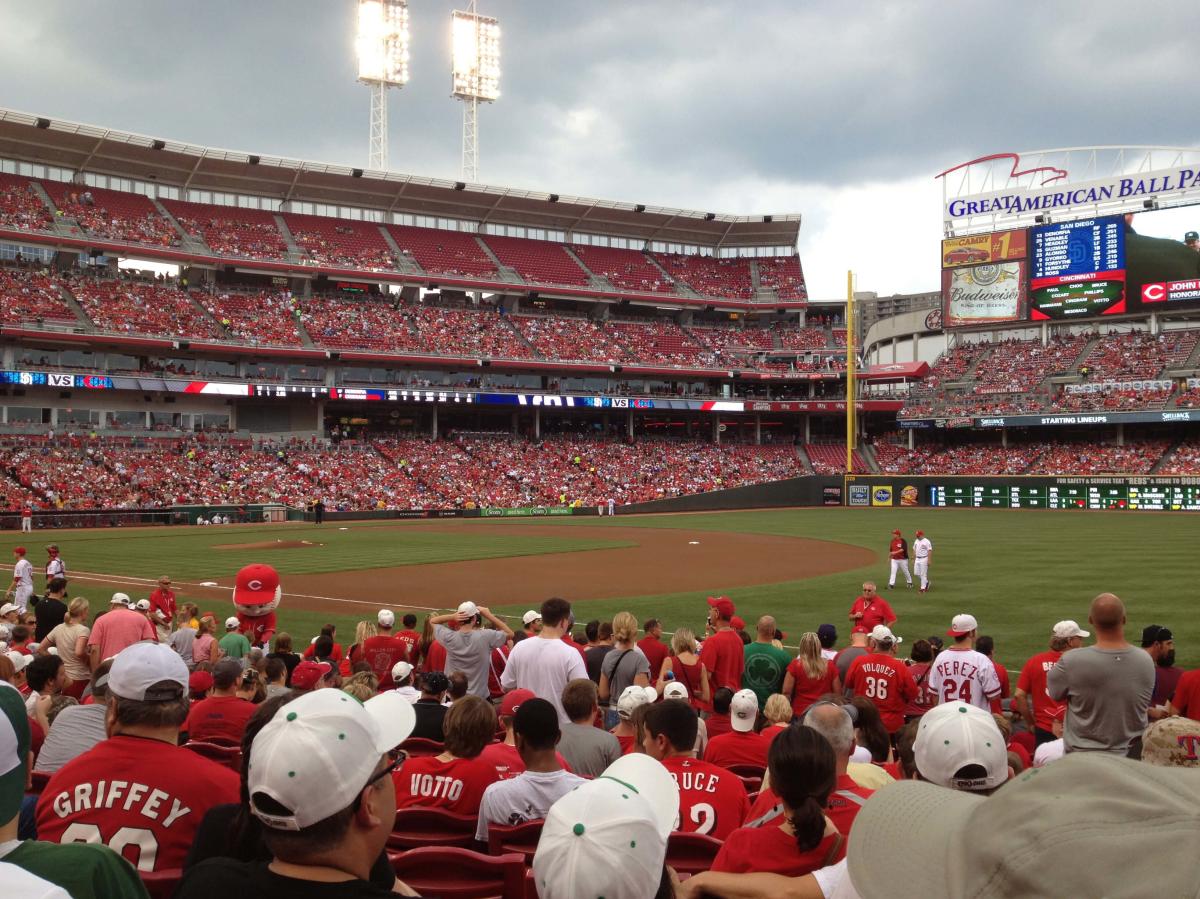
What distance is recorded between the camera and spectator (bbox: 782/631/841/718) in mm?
9328

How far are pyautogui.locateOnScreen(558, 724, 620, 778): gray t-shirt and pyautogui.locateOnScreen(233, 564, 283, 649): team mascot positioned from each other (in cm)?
725

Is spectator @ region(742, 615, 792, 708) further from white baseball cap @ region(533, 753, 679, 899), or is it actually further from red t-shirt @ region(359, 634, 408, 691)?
white baseball cap @ region(533, 753, 679, 899)

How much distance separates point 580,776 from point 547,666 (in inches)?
112

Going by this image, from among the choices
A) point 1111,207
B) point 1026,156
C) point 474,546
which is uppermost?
point 1026,156

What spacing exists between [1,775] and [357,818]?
3.46ft

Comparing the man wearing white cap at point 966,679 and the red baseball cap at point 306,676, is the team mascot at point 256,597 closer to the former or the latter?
the red baseball cap at point 306,676

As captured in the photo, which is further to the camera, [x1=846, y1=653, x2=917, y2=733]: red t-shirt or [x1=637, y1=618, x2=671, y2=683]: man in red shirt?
[x1=637, y1=618, x2=671, y2=683]: man in red shirt

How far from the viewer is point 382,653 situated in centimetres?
1096

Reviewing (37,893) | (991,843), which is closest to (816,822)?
(991,843)

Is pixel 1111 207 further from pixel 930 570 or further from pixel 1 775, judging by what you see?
pixel 1 775

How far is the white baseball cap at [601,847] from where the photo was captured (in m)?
2.44

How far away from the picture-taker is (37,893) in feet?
6.96

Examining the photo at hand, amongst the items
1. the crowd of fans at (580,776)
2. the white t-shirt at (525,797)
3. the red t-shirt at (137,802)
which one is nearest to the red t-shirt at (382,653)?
the crowd of fans at (580,776)

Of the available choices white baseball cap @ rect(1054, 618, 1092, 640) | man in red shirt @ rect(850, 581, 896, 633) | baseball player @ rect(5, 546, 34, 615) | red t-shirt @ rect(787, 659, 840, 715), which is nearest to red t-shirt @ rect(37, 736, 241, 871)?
red t-shirt @ rect(787, 659, 840, 715)
